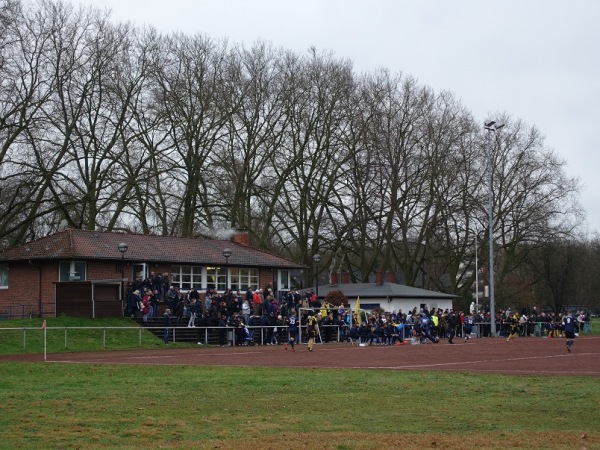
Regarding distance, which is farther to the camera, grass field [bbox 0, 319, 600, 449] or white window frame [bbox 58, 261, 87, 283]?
white window frame [bbox 58, 261, 87, 283]

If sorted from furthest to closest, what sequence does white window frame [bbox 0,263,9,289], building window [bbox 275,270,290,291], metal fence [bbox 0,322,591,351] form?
building window [bbox 275,270,290,291] → white window frame [bbox 0,263,9,289] → metal fence [bbox 0,322,591,351]

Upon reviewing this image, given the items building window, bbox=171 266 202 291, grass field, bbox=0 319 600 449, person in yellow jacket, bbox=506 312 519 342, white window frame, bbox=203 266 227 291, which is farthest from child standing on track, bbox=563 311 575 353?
A: white window frame, bbox=203 266 227 291

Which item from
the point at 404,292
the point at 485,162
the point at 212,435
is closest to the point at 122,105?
the point at 404,292

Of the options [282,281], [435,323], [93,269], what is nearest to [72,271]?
[93,269]

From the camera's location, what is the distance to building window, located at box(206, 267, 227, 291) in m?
59.2

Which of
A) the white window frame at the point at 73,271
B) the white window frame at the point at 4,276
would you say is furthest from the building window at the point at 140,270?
the white window frame at the point at 4,276

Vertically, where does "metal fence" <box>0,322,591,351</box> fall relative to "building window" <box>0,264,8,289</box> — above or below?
below

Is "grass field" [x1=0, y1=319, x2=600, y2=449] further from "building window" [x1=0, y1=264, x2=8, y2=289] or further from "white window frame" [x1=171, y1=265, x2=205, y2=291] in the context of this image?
"white window frame" [x1=171, y1=265, x2=205, y2=291]

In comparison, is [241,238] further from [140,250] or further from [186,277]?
[140,250]

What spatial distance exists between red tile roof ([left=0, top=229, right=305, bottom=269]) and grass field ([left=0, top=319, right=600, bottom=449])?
25.2 m

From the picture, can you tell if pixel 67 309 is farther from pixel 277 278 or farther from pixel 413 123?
pixel 413 123

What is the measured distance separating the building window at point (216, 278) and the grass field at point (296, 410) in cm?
3246

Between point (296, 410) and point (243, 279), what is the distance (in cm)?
4400

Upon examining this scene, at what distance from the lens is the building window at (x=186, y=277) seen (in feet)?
188
